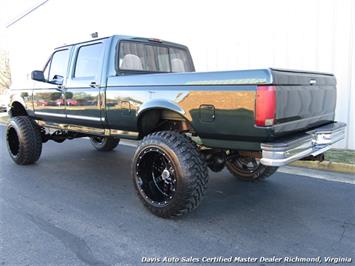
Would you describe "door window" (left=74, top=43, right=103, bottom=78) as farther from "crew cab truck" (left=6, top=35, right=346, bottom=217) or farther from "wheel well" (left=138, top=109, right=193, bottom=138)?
"wheel well" (left=138, top=109, right=193, bottom=138)

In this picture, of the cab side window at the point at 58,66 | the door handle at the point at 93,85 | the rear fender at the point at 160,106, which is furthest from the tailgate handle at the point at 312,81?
the cab side window at the point at 58,66

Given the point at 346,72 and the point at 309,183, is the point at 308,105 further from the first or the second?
the point at 346,72

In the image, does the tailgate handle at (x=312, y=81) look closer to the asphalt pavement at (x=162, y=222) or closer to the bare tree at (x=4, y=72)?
the asphalt pavement at (x=162, y=222)

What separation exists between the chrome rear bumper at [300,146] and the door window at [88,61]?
2.53 metres

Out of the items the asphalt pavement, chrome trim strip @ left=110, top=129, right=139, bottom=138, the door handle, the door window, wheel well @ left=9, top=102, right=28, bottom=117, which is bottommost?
the asphalt pavement

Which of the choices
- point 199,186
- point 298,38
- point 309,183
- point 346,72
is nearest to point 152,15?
point 298,38

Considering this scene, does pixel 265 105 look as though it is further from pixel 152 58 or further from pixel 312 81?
pixel 152 58

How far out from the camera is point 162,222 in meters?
3.72

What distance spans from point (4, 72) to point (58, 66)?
69.3ft

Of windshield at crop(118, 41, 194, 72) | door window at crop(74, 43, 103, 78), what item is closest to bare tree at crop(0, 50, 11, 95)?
door window at crop(74, 43, 103, 78)

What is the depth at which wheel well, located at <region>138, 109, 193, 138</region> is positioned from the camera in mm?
3945

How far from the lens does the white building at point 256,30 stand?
6961mm

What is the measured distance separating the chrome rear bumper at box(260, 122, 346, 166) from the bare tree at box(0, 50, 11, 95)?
23.8 m

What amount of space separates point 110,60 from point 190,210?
6.75ft
